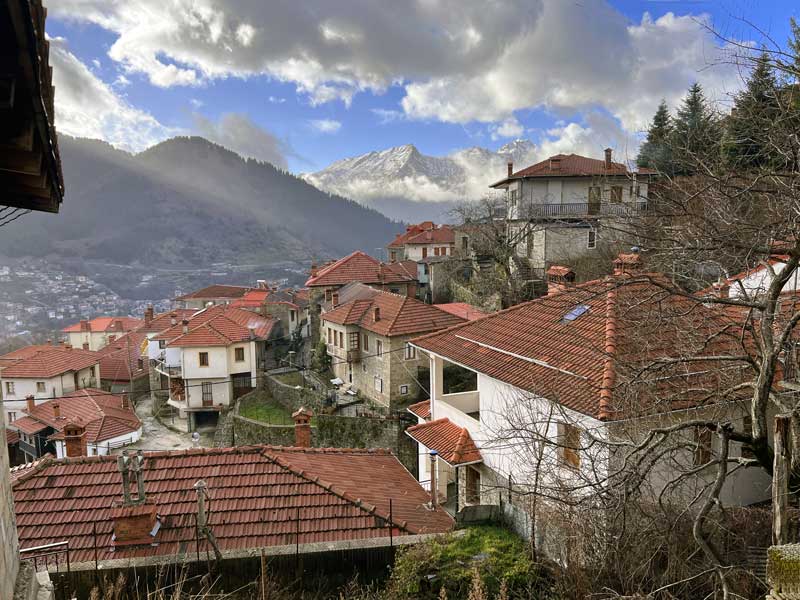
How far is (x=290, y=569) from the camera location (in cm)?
796

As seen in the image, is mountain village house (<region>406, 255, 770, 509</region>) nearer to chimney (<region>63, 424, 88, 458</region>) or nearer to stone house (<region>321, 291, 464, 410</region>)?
chimney (<region>63, 424, 88, 458</region>)

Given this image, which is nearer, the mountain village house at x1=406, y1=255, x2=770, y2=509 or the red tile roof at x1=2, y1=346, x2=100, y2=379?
the mountain village house at x1=406, y1=255, x2=770, y2=509

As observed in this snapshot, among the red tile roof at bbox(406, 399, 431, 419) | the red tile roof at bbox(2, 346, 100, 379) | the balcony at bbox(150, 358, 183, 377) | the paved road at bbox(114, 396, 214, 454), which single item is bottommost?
the paved road at bbox(114, 396, 214, 454)

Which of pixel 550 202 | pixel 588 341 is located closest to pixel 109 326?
pixel 550 202

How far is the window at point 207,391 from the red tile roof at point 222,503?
23.6m

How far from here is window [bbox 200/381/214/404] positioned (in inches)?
1305

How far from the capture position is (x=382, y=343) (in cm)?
2495

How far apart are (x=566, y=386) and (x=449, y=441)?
165 inches

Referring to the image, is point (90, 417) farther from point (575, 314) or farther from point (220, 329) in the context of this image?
point (575, 314)

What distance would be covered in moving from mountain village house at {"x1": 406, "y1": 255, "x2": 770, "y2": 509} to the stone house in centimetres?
870

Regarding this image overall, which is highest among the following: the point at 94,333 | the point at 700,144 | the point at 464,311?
the point at 700,144

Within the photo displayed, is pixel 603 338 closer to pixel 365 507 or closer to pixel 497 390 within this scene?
pixel 497 390

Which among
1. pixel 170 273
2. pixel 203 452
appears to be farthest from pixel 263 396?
Result: pixel 170 273

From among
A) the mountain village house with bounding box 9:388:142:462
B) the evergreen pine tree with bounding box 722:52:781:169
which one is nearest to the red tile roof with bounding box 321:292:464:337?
the mountain village house with bounding box 9:388:142:462
